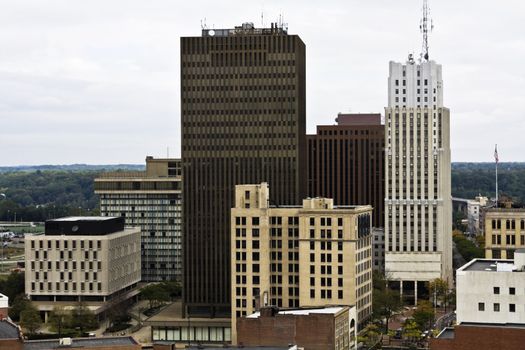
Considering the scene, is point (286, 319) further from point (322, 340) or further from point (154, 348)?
point (154, 348)

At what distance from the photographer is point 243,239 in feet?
606

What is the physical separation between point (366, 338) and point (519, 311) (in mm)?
61007

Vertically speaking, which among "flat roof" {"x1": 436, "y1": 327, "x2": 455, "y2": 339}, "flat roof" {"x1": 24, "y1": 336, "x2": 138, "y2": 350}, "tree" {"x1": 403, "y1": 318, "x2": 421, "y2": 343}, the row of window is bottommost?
"tree" {"x1": 403, "y1": 318, "x2": 421, "y2": 343}

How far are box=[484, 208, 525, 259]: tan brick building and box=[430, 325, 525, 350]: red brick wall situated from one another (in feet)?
260

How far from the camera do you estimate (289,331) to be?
486 ft

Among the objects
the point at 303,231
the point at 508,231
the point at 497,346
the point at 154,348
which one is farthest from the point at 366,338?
the point at 497,346

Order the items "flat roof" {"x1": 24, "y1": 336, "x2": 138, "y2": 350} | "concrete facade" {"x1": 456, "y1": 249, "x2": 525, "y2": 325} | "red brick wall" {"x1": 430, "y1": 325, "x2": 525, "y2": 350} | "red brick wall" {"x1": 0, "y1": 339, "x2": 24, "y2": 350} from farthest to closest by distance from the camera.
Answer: "concrete facade" {"x1": 456, "y1": 249, "x2": 525, "y2": 325} → "flat roof" {"x1": 24, "y1": 336, "x2": 138, "y2": 350} → "red brick wall" {"x1": 0, "y1": 339, "x2": 24, "y2": 350} → "red brick wall" {"x1": 430, "y1": 325, "x2": 525, "y2": 350}

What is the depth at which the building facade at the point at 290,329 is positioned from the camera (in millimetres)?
146625

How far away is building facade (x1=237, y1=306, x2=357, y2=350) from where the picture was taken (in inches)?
5773

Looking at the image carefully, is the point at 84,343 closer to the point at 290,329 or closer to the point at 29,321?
the point at 290,329

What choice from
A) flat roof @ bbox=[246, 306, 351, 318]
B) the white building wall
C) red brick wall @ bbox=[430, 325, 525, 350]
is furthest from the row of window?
flat roof @ bbox=[246, 306, 351, 318]

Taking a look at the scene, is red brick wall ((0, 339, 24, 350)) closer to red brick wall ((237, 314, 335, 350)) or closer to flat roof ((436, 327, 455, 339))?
red brick wall ((237, 314, 335, 350))

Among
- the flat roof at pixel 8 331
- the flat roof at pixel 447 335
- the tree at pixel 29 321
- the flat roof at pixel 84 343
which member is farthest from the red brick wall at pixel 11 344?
the tree at pixel 29 321

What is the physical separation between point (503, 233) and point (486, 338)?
8193 cm
